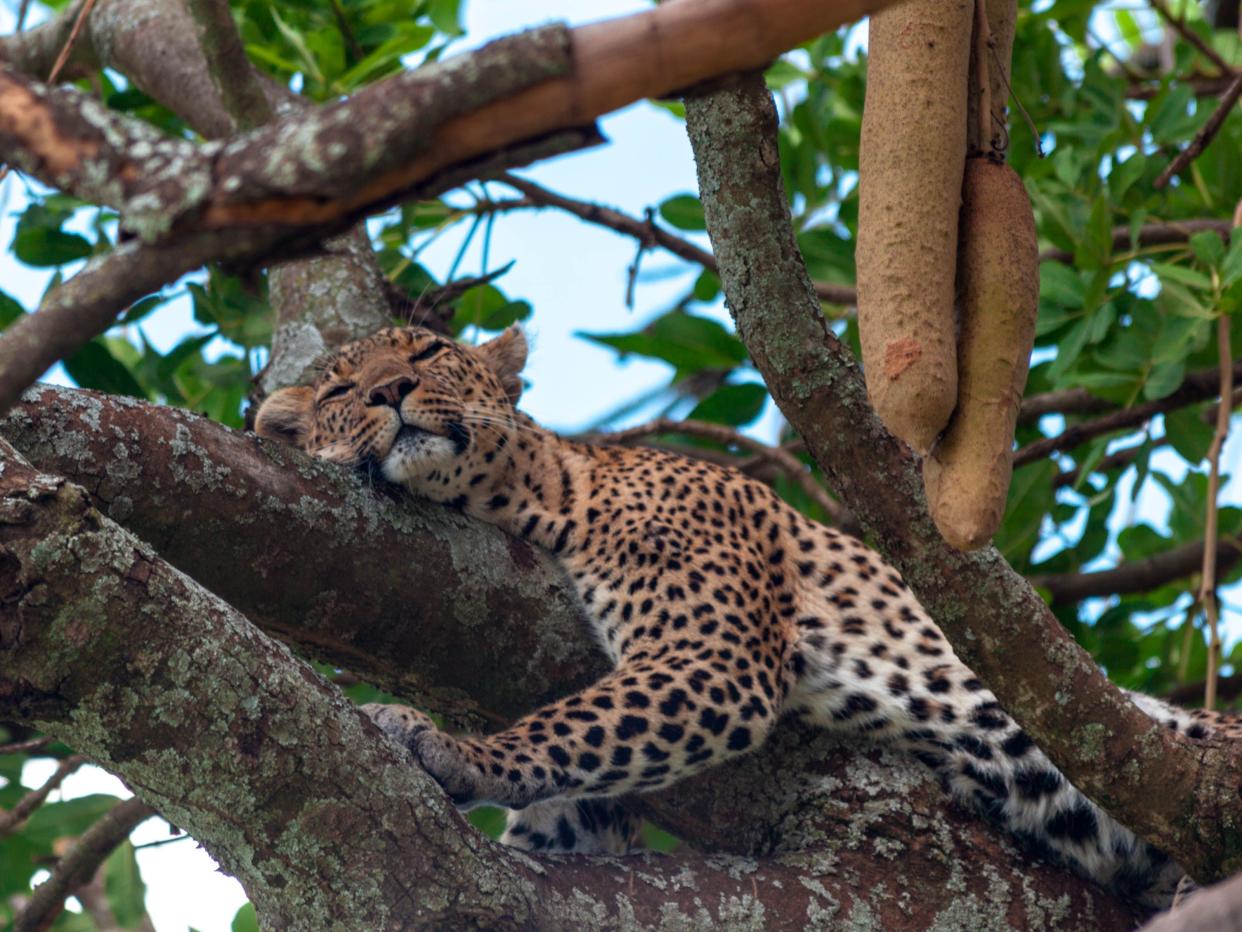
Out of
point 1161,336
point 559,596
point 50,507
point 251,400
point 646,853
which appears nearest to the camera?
point 50,507

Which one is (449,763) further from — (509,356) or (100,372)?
(509,356)

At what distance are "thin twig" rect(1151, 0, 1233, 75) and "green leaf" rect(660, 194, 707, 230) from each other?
2.03m

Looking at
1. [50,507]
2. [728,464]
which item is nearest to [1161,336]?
[728,464]

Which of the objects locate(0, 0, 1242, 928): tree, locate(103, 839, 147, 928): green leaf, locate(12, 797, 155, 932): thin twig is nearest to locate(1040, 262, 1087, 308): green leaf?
locate(0, 0, 1242, 928): tree

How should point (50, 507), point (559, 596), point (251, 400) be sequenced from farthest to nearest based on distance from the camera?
1. point (251, 400)
2. point (559, 596)
3. point (50, 507)

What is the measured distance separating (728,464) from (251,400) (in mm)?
2149

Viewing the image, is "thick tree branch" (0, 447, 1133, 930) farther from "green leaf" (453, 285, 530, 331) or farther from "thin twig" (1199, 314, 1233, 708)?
"green leaf" (453, 285, 530, 331)

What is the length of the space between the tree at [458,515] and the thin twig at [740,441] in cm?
2

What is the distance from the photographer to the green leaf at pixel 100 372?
5.70 metres

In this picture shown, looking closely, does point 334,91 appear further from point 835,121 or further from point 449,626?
point 449,626

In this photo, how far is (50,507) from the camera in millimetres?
3096

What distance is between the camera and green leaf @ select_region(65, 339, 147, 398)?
18.7 feet

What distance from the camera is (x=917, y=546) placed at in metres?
3.34

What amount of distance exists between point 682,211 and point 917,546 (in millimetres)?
3608
